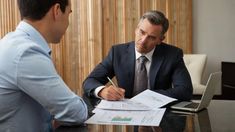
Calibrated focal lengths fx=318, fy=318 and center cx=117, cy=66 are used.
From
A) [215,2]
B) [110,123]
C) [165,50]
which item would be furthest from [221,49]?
[110,123]

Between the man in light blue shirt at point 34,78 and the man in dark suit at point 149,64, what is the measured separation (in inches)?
31.8

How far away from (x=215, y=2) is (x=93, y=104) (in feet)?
11.1

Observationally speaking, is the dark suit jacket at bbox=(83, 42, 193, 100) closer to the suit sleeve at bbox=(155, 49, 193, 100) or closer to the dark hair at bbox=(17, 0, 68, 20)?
the suit sleeve at bbox=(155, 49, 193, 100)

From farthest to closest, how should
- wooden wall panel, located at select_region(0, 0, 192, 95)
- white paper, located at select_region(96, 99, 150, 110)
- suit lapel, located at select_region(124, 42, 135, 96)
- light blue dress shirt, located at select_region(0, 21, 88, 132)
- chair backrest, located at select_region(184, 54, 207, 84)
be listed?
wooden wall panel, located at select_region(0, 0, 192, 95) → chair backrest, located at select_region(184, 54, 207, 84) → suit lapel, located at select_region(124, 42, 135, 96) → white paper, located at select_region(96, 99, 150, 110) → light blue dress shirt, located at select_region(0, 21, 88, 132)

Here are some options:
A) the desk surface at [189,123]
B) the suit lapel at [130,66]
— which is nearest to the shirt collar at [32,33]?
the desk surface at [189,123]

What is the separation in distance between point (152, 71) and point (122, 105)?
1.98 feet

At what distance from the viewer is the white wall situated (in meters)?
4.57

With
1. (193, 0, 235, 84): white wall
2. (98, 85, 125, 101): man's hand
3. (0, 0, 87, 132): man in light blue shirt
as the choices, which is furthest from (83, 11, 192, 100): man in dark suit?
(193, 0, 235, 84): white wall

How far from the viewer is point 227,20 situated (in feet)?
15.1

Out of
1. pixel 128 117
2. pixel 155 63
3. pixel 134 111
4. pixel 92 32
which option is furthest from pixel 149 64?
pixel 92 32

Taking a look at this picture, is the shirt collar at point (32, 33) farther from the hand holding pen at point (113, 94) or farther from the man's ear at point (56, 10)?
the hand holding pen at point (113, 94)

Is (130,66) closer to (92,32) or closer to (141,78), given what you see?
(141,78)

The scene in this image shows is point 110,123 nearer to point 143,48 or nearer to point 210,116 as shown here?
point 210,116

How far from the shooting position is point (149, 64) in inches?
88.6
